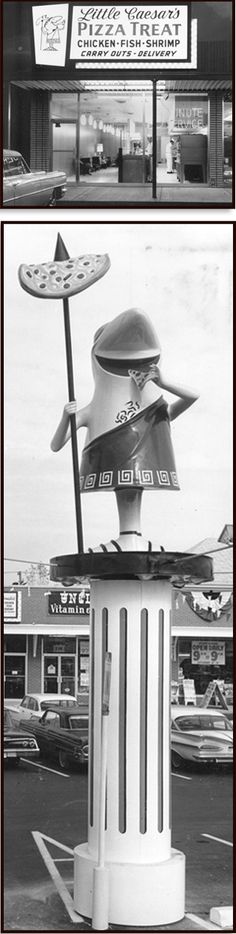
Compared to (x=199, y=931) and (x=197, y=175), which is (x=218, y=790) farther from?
(x=197, y=175)

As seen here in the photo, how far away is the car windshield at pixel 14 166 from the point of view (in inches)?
379

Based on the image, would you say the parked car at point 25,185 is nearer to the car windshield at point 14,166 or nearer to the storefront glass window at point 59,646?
the car windshield at point 14,166

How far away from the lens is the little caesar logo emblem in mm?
9484

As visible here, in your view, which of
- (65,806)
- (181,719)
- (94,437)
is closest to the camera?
(94,437)

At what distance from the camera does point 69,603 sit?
15578 mm

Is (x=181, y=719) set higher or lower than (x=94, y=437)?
lower

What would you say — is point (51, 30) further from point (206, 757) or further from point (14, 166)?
point (206, 757)

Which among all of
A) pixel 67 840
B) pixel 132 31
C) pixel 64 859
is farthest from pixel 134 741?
pixel 132 31

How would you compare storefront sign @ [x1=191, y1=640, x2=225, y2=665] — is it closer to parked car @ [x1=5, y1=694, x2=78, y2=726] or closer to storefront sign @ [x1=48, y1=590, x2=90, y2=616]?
storefront sign @ [x1=48, y1=590, x2=90, y2=616]

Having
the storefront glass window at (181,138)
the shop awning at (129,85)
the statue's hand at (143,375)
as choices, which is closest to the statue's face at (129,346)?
the statue's hand at (143,375)

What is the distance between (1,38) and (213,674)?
26.4ft

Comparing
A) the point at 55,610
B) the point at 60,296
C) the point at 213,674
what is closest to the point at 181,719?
the point at 213,674

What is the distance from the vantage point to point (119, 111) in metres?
10.1

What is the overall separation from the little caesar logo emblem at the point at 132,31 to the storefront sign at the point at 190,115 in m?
0.49
